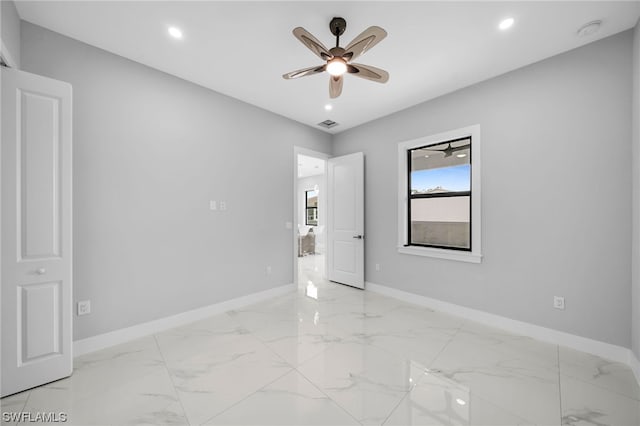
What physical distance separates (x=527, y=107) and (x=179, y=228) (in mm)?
4073

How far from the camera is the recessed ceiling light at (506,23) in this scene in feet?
6.84

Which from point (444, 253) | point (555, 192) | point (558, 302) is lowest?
point (558, 302)

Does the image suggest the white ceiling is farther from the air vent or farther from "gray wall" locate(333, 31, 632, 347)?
the air vent

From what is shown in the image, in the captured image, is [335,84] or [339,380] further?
[335,84]

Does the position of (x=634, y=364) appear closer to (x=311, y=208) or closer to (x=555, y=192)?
(x=555, y=192)

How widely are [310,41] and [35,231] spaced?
2480mm

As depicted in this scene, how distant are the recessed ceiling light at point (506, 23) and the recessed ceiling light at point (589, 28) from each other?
2.03 feet

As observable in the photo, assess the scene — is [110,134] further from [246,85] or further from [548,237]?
[548,237]

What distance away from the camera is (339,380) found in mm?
1966

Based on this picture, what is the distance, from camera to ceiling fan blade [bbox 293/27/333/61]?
69.8 inches

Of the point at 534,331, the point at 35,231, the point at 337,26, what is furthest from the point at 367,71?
the point at 534,331

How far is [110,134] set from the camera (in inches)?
98.4

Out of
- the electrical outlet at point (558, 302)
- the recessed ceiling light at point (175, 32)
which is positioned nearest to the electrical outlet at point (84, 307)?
the recessed ceiling light at point (175, 32)

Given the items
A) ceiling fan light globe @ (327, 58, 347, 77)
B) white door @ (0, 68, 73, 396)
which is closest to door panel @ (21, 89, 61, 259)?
white door @ (0, 68, 73, 396)
